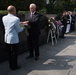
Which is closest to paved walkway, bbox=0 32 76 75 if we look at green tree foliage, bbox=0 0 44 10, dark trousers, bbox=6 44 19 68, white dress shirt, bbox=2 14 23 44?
dark trousers, bbox=6 44 19 68

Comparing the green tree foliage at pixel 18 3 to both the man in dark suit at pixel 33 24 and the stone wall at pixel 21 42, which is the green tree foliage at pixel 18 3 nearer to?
the stone wall at pixel 21 42

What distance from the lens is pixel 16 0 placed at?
18.9 metres

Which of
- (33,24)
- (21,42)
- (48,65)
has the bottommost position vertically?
(48,65)

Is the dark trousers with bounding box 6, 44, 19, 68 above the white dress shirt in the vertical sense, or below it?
below

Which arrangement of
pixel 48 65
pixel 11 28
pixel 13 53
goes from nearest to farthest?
pixel 11 28 < pixel 13 53 < pixel 48 65

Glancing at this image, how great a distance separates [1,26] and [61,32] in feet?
22.9

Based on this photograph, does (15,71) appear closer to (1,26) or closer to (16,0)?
(1,26)

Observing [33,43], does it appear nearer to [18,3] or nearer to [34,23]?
[34,23]

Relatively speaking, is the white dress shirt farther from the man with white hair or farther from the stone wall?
the stone wall

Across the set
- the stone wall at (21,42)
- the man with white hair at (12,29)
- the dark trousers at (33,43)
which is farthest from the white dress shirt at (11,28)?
the dark trousers at (33,43)

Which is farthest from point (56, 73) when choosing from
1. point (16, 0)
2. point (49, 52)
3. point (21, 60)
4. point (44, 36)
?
point (16, 0)

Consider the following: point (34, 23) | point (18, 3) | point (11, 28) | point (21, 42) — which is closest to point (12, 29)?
point (11, 28)

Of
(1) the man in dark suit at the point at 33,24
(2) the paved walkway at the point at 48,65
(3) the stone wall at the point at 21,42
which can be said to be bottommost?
(2) the paved walkway at the point at 48,65

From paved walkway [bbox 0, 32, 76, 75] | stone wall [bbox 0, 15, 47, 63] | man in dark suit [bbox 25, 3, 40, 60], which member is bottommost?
paved walkway [bbox 0, 32, 76, 75]
